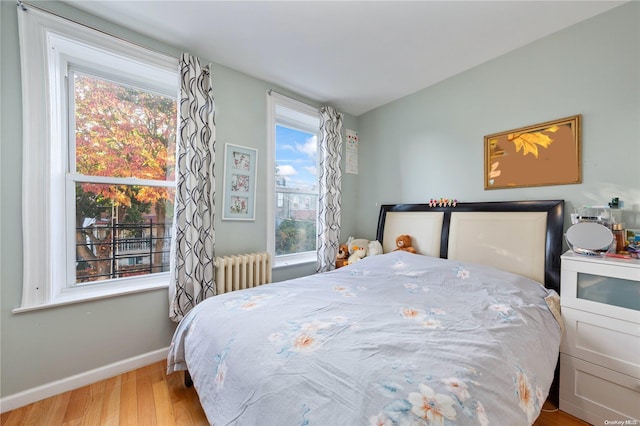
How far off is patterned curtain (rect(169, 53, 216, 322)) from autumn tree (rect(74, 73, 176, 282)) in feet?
1.04

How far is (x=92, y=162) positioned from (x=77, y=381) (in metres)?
1.53

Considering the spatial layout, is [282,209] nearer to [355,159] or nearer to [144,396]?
[355,159]

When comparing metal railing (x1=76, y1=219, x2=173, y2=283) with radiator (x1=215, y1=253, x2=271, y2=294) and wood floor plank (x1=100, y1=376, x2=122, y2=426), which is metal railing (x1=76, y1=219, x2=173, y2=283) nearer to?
radiator (x1=215, y1=253, x2=271, y2=294)

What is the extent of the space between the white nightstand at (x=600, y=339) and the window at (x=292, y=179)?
2232mm

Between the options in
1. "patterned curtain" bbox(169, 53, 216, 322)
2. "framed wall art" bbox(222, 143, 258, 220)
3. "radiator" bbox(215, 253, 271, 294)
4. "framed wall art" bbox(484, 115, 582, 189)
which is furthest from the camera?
"framed wall art" bbox(222, 143, 258, 220)

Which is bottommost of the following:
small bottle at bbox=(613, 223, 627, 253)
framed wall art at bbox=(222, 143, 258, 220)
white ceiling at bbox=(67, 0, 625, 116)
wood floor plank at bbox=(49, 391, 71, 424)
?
wood floor plank at bbox=(49, 391, 71, 424)

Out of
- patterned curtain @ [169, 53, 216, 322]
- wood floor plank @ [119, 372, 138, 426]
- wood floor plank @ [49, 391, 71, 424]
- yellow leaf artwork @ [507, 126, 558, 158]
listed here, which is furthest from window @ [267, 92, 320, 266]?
yellow leaf artwork @ [507, 126, 558, 158]

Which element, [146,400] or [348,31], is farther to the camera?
[348,31]

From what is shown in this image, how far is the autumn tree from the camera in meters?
1.83

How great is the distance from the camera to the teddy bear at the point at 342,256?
9.63 ft

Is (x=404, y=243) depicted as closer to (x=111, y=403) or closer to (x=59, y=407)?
(x=111, y=403)

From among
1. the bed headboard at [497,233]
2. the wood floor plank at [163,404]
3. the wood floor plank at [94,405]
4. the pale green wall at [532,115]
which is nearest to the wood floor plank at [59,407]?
the wood floor plank at [94,405]

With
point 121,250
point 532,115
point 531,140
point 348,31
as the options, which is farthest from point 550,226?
point 121,250

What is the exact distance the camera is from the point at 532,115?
6.36 ft
